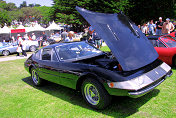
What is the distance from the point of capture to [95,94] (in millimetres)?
3361

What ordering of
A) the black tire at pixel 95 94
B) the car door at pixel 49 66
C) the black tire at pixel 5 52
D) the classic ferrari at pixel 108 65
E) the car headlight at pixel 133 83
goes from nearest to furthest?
the car headlight at pixel 133 83
the classic ferrari at pixel 108 65
the black tire at pixel 95 94
the car door at pixel 49 66
the black tire at pixel 5 52

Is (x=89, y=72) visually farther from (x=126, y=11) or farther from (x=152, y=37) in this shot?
(x=126, y=11)

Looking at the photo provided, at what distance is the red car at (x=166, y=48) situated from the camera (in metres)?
5.53

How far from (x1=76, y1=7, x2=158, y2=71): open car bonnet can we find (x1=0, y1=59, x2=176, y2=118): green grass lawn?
0.88 meters

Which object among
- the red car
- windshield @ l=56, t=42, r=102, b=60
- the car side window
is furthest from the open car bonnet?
the red car

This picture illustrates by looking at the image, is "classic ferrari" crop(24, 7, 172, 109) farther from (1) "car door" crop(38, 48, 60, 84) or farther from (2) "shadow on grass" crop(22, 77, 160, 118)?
(2) "shadow on grass" crop(22, 77, 160, 118)

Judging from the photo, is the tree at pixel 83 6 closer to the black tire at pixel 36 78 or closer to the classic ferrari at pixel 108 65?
the black tire at pixel 36 78

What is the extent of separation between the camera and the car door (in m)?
4.18

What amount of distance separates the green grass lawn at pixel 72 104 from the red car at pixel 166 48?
109 cm

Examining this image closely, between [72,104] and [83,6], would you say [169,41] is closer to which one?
[72,104]

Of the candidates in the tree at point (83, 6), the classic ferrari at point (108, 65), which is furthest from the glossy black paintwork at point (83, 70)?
the tree at point (83, 6)

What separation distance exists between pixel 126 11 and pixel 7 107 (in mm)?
29423

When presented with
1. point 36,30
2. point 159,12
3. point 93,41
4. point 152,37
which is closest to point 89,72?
point 152,37

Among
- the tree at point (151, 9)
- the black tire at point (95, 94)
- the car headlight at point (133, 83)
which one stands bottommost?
the black tire at point (95, 94)
